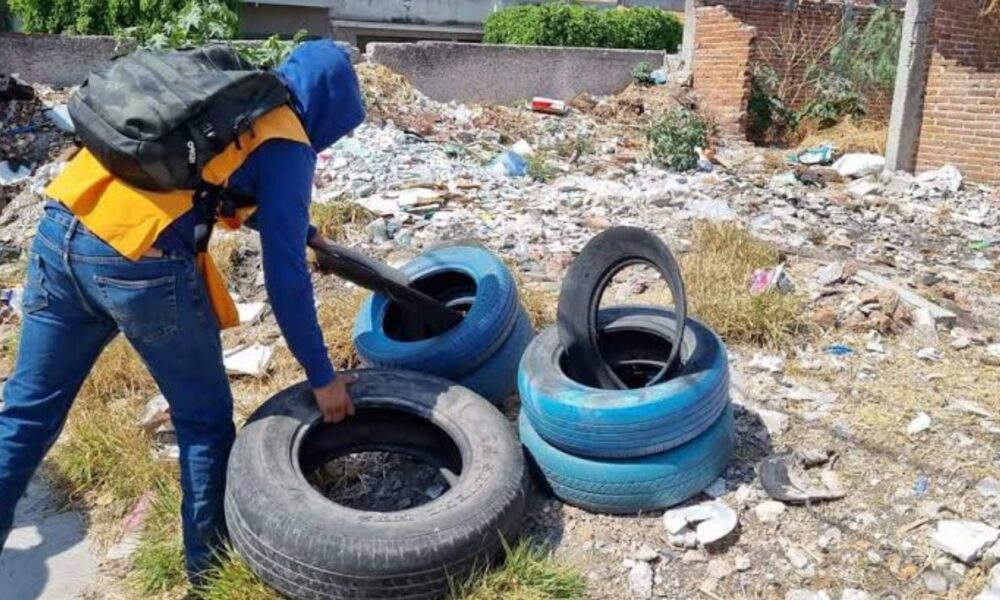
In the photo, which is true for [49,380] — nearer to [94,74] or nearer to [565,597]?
[94,74]

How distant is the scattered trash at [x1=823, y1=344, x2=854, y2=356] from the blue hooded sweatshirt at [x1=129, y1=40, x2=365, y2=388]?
2.54 m

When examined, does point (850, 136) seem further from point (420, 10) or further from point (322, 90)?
point (420, 10)

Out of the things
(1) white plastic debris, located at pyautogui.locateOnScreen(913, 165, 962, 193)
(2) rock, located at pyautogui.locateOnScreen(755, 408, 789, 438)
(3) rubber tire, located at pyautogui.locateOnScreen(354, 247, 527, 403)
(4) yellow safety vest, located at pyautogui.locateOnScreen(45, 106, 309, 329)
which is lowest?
(1) white plastic debris, located at pyautogui.locateOnScreen(913, 165, 962, 193)

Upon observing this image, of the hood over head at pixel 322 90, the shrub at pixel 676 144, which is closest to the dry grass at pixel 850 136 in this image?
the shrub at pixel 676 144

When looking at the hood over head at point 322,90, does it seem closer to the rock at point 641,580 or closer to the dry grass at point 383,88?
the rock at point 641,580

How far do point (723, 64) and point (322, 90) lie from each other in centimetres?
1044

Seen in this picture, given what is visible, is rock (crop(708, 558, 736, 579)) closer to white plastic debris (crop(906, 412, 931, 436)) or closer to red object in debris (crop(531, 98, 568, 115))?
white plastic debris (crop(906, 412, 931, 436))

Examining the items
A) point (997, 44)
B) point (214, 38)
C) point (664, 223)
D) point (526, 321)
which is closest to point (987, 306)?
point (664, 223)

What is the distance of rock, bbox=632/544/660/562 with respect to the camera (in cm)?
252

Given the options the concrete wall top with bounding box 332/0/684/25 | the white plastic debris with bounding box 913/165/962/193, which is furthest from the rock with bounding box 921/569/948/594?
the concrete wall top with bounding box 332/0/684/25

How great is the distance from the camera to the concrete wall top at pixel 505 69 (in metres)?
11.1

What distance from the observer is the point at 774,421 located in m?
3.22

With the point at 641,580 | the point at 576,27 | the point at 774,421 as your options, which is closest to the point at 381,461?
the point at 641,580

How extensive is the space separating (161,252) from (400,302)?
4.02 ft
